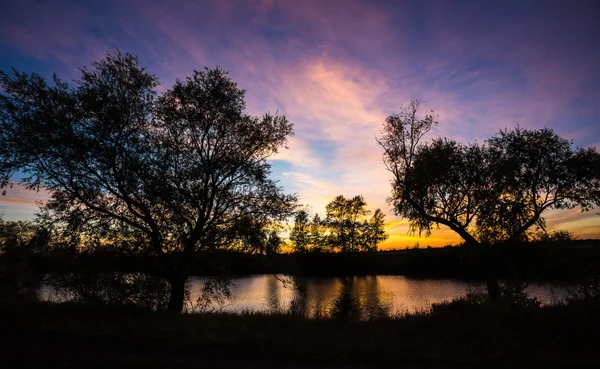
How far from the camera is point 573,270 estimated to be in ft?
59.6

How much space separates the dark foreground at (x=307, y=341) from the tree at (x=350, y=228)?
65212mm

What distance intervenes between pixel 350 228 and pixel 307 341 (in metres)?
70.7

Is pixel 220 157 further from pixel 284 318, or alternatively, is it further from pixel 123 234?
pixel 284 318

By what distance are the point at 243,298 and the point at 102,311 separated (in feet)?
86.9

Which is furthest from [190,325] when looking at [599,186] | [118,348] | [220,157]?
[599,186]

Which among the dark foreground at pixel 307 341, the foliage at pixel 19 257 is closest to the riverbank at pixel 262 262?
the foliage at pixel 19 257

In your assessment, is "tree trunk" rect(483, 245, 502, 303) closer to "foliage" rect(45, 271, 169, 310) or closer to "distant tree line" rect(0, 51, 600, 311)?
"distant tree line" rect(0, 51, 600, 311)

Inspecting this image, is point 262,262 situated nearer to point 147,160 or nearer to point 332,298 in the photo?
point 147,160

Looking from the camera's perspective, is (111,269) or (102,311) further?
(111,269)

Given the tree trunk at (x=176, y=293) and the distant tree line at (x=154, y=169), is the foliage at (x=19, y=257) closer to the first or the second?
the distant tree line at (x=154, y=169)

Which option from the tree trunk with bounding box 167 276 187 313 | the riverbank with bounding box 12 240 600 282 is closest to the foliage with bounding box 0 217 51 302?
the riverbank with bounding box 12 240 600 282

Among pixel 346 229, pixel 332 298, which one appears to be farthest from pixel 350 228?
pixel 332 298

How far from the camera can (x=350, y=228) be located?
8006 cm

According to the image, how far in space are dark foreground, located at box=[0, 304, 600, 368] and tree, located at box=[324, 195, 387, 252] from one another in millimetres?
65212
